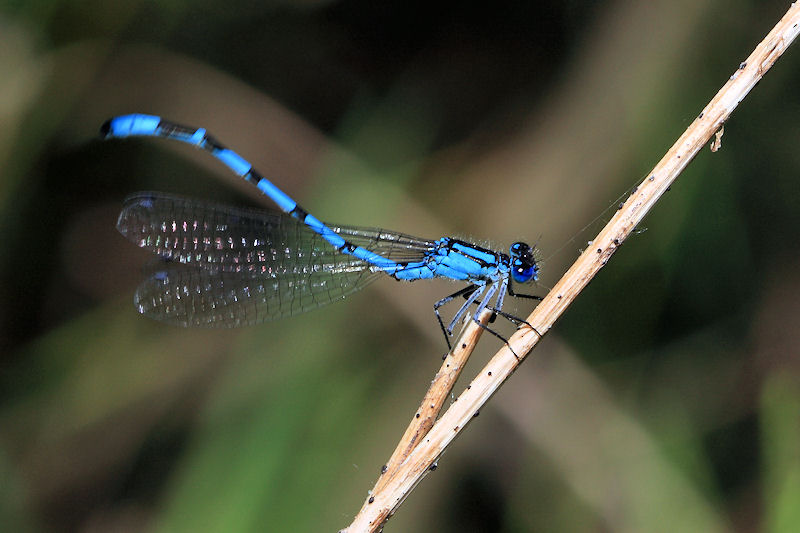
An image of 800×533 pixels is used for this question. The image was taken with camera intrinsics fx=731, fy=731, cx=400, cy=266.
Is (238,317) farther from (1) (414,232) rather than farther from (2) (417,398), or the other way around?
(1) (414,232)

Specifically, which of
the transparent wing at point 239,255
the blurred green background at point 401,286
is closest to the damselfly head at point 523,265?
the transparent wing at point 239,255

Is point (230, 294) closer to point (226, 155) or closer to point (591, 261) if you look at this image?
point (226, 155)

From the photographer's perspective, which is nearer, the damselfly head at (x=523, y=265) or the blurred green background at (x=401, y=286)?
the damselfly head at (x=523, y=265)

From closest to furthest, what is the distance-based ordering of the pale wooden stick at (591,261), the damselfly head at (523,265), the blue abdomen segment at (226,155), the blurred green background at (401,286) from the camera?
the pale wooden stick at (591,261) < the damselfly head at (523,265) < the blue abdomen segment at (226,155) < the blurred green background at (401,286)

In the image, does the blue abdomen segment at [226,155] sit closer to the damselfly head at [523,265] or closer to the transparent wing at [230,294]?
the transparent wing at [230,294]

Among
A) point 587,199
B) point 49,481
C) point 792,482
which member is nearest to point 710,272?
point 587,199

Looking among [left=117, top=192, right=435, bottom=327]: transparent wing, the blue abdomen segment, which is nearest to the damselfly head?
[left=117, top=192, right=435, bottom=327]: transparent wing
